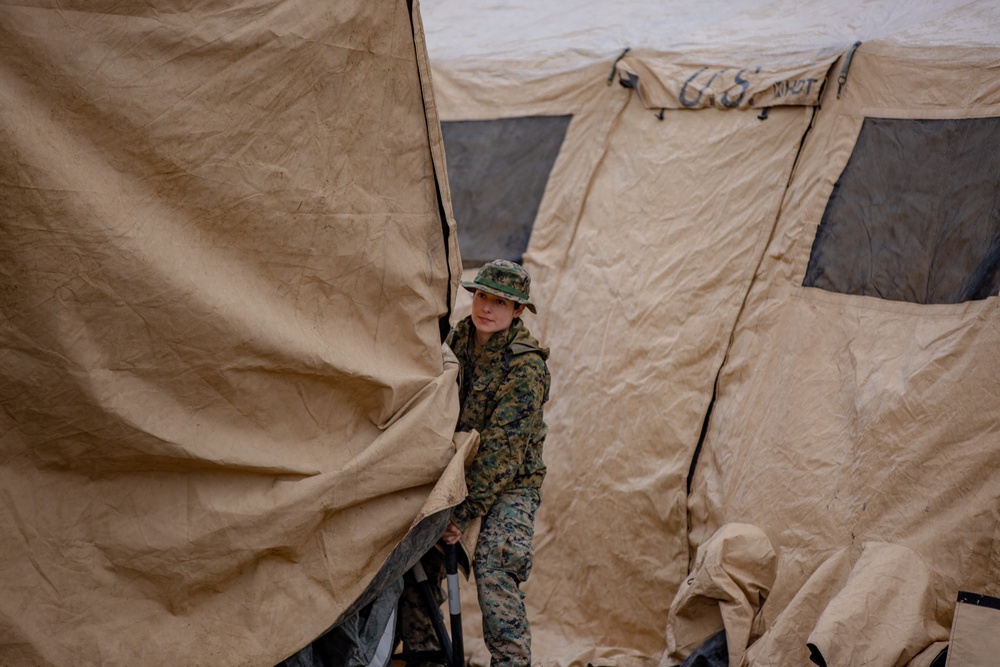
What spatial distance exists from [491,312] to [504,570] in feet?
2.85

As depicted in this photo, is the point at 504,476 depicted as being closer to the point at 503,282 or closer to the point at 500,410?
the point at 500,410

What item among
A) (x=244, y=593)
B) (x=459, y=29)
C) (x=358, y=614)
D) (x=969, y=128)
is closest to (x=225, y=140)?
(x=244, y=593)

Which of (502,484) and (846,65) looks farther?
(846,65)

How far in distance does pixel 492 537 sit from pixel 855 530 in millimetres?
1537

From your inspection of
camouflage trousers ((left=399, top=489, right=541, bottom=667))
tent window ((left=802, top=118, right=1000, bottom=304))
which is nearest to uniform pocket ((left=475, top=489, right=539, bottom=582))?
camouflage trousers ((left=399, top=489, right=541, bottom=667))

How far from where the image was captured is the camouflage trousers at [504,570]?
3.52 metres

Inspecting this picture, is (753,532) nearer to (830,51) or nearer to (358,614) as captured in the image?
(358,614)

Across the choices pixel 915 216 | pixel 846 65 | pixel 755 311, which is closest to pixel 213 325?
pixel 755 311

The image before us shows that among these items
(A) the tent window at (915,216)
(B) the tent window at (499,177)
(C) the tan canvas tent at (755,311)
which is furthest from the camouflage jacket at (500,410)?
(B) the tent window at (499,177)

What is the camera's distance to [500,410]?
11.6 feet

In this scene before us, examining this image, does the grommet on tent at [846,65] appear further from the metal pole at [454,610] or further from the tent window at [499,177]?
the metal pole at [454,610]

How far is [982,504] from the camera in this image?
12.5 feet

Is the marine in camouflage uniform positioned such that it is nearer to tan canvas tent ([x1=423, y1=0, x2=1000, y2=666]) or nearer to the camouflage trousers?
the camouflage trousers

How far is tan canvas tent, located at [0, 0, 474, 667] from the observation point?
249 centimetres
